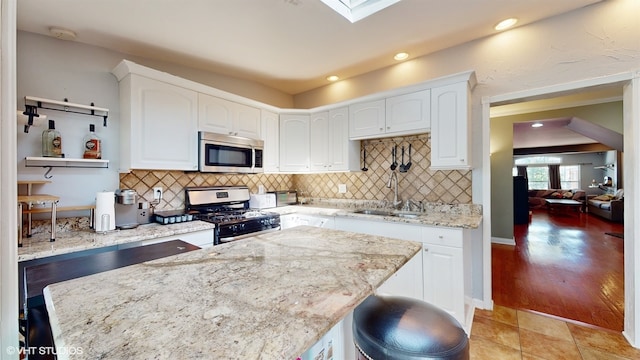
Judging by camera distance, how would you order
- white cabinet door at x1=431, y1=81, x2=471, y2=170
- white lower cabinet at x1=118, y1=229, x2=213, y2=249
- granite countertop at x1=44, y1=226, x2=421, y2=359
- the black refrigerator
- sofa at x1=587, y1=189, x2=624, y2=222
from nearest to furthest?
granite countertop at x1=44, y1=226, x2=421, y2=359 → white lower cabinet at x1=118, y1=229, x2=213, y2=249 → white cabinet door at x1=431, y1=81, x2=471, y2=170 → the black refrigerator → sofa at x1=587, y1=189, x2=624, y2=222

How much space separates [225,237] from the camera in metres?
2.38

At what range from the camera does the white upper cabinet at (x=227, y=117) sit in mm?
2621

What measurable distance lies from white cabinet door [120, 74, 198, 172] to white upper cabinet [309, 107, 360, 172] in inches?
55.4

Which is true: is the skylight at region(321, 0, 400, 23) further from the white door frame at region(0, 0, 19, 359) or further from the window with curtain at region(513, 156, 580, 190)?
the window with curtain at region(513, 156, 580, 190)

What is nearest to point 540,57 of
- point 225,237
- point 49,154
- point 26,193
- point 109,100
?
point 225,237

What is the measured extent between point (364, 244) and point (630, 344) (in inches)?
92.3

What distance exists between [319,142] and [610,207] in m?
8.48

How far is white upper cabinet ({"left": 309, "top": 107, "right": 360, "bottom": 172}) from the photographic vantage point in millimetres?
3070

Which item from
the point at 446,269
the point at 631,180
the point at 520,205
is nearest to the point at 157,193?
the point at 446,269

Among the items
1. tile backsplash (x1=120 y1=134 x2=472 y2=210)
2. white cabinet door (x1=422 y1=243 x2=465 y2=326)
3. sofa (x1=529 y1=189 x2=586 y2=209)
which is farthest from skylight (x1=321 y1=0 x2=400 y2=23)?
sofa (x1=529 y1=189 x2=586 y2=209)

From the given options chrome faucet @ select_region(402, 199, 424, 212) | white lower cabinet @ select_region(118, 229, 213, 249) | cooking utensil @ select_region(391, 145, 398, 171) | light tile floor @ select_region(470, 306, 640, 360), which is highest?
cooking utensil @ select_region(391, 145, 398, 171)

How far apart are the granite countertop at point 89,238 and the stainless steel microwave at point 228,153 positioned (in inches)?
25.8

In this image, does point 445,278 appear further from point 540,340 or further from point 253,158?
point 253,158

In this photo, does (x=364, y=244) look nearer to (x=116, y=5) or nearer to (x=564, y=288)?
(x=116, y=5)
